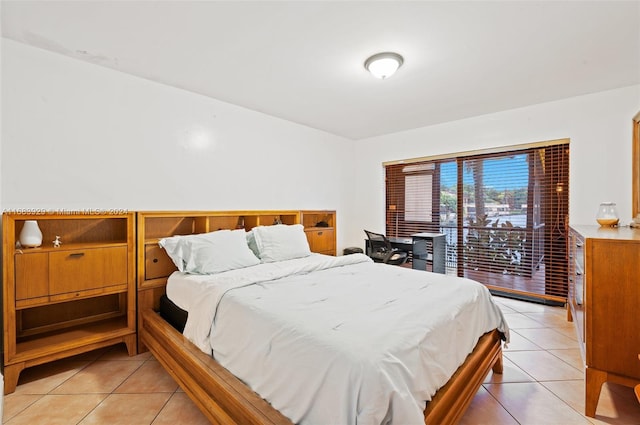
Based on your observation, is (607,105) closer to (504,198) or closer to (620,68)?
(620,68)

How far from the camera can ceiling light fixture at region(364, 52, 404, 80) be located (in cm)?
240

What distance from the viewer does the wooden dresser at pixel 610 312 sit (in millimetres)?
1658

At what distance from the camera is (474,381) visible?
171 cm

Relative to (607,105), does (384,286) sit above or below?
below

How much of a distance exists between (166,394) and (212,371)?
625 mm

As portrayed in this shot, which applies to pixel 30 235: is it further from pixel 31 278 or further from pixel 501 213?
pixel 501 213

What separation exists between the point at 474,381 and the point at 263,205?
9.55 feet

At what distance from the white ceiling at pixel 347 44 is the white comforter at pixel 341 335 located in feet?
5.88

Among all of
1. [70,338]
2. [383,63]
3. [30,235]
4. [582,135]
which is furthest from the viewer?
[582,135]

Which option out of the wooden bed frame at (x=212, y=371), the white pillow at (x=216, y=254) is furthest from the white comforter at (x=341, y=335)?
the white pillow at (x=216, y=254)

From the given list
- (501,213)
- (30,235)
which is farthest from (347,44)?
(501,213)

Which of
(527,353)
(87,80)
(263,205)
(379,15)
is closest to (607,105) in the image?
(527,353)

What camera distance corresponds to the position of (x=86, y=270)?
2.32 metres

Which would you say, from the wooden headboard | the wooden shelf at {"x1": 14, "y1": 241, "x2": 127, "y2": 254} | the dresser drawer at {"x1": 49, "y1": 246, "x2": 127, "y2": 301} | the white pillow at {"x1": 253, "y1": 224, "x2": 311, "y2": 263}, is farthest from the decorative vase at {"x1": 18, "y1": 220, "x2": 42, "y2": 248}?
the white pillow at {"x1": 253, "y1": 224, "x2": 311, "y2": 263}
